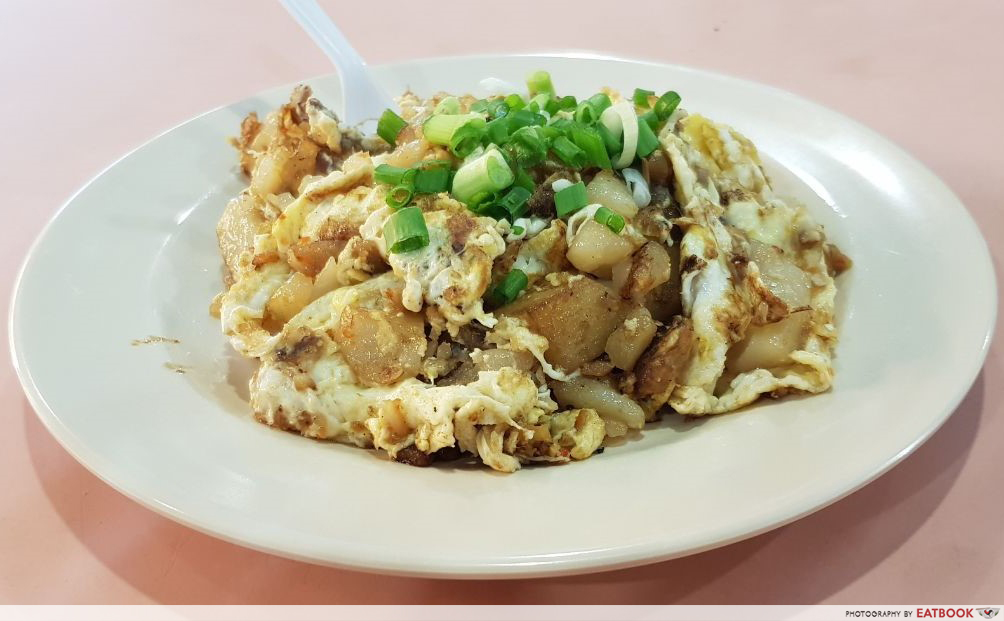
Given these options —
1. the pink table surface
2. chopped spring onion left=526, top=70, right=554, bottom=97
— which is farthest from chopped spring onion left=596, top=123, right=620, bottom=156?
the pink table surface

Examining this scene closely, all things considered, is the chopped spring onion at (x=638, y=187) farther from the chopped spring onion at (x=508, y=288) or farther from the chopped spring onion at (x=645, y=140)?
the chopped spring onion at (x=508, y=288)

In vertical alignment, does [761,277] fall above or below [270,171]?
above

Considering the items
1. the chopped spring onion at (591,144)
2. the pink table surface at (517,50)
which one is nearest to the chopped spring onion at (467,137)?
the chopped spring onion at (591,144)

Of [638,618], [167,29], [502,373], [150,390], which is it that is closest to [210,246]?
[150,390]

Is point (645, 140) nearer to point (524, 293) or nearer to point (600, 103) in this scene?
point (600, 103)

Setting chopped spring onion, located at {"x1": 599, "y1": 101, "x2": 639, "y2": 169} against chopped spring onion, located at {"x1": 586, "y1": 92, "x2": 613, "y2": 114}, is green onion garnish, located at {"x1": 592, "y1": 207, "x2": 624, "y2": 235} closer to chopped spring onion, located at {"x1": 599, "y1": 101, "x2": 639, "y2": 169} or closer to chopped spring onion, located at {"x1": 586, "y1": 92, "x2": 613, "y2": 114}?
chopped spring onion, located at {"x1": 599, "y1": 101, "x2": 639, "y2": 169}

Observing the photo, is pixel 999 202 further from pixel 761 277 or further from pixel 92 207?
pixel 92 207
